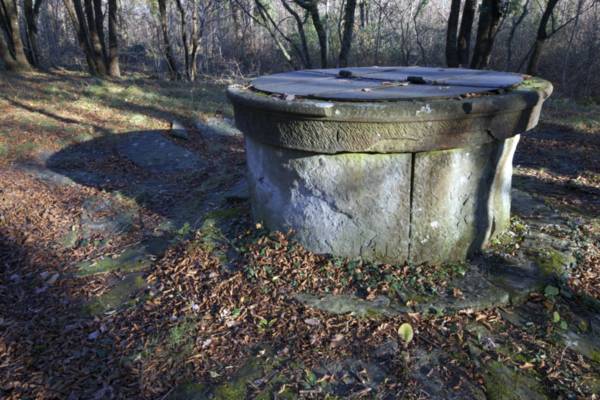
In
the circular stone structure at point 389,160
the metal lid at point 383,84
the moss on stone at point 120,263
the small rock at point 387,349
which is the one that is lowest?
the small rock at point 387,349

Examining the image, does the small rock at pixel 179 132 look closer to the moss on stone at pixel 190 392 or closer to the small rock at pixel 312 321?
the small rock at pixel 312 321

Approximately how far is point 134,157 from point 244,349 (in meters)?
4.70

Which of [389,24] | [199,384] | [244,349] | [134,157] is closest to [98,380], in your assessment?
[199,384]

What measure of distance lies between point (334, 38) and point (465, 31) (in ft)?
18.4

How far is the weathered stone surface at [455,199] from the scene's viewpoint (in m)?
3.10

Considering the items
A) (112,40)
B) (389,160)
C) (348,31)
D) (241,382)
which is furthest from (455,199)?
(112,40)

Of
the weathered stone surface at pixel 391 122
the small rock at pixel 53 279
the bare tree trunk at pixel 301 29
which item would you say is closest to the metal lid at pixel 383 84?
the weathered stone surface at pixel 391 122

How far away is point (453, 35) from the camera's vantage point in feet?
31.6

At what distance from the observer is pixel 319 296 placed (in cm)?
305

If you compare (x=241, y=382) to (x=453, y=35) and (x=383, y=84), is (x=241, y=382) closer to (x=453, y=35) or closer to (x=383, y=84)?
(x=383, y=84)

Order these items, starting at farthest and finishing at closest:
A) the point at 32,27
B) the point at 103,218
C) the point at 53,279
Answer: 1. the point at 32,27
2. the point at 103,218
3. the point at 53,279

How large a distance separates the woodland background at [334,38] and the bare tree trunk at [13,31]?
26mm

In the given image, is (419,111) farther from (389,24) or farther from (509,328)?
(389,24)

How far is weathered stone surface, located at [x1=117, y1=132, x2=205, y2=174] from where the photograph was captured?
634 centimetres
